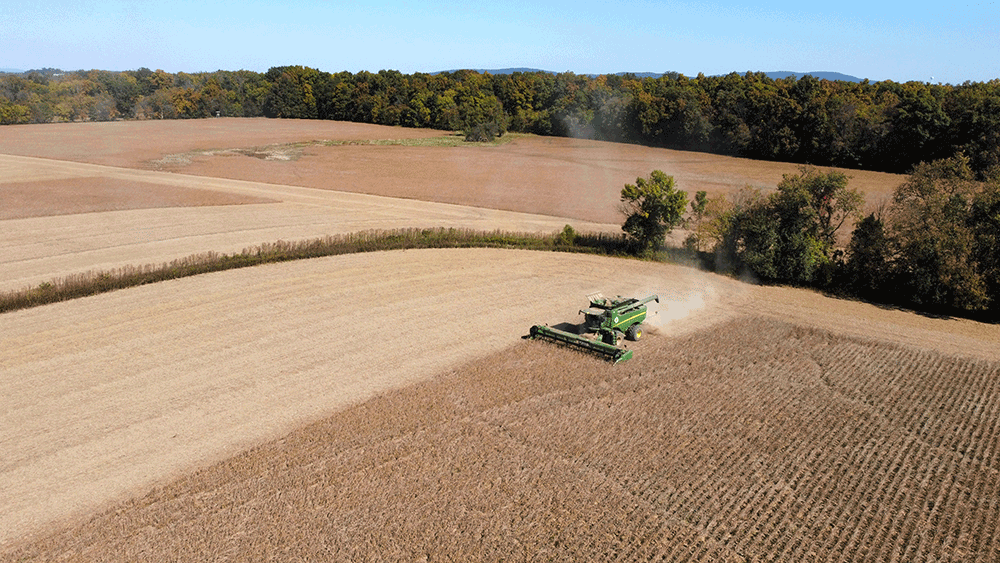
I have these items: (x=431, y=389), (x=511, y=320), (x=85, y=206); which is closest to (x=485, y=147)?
(x=85, y=206)

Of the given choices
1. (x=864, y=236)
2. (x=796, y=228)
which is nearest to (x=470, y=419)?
(x=796, y=228)

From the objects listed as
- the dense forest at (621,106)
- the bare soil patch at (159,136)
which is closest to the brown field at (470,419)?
the bare soil patch at (159,136)

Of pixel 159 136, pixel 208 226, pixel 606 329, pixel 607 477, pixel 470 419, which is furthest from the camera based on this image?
pixel 159 136

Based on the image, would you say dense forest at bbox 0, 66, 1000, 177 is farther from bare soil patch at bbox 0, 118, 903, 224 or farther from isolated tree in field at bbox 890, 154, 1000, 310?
isolated tree in field at bbox 890, 154, 1000, 310

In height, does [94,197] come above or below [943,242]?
below

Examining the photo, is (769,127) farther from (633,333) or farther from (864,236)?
(633,333)

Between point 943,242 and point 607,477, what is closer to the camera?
point 607,477
